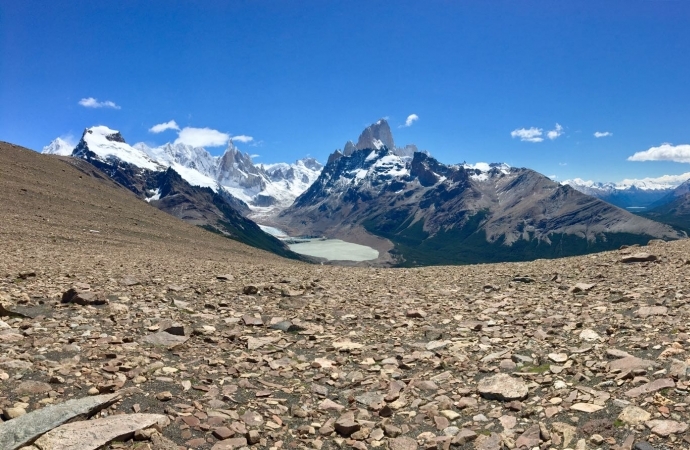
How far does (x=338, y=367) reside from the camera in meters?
12.2

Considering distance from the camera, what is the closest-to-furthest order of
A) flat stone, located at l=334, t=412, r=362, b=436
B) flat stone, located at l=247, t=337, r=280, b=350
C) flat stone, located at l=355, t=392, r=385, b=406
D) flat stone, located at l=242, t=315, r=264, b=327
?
flat stone, located at l=334, t=412, r=362, b=436 < flat stone, located at l=355, t=392, r=385, b=406 < flat stone, located at l=247, t=337, r=280, b=350 < flat stone, located at l=242, t=315, r=264, b=327

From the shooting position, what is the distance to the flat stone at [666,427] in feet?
24.7

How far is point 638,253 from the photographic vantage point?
28.0 metres

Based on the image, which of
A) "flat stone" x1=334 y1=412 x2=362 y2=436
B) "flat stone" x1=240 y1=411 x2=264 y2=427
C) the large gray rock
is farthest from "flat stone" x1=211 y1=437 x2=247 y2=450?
the large gray rock

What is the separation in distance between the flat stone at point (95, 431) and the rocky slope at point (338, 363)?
0.03 m

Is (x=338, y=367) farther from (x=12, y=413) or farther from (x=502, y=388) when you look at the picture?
(x=12, y=413)

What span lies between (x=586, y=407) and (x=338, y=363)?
6312 mm

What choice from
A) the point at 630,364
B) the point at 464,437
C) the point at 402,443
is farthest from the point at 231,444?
the point at 630,364

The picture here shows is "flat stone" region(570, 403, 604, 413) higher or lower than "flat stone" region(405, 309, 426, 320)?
lower

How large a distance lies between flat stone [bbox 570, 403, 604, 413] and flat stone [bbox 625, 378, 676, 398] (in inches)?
32.6

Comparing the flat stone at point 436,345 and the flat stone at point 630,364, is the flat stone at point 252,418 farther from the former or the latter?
the flat stone at point 630,364

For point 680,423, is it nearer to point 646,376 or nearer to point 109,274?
point 646,376

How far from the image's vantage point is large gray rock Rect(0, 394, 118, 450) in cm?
709

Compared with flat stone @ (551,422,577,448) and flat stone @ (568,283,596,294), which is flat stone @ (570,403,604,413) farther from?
flat stone @ (568,283,596,294)
